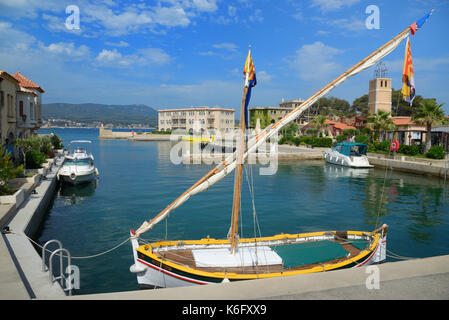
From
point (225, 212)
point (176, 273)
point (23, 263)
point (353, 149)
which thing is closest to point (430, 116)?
point (353, 149)

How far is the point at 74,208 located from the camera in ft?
80.2

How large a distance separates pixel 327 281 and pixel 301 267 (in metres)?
5.24

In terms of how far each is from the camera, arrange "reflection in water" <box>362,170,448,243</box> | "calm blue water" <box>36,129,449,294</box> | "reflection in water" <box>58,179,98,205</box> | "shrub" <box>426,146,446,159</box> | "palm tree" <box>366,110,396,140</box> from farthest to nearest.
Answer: "palm tree" <box>366,110,396,140</box>, "shrub" <box>426,146,446,159</box>, "reflection in water" <box>58,179,98,205</box>, "reflection in water" <box>362,170,448,243</box>, "calm blue water" <box>36,129,449,294</box>

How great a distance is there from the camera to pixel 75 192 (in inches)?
1171

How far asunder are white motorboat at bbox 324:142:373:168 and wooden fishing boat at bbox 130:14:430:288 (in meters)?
38.3

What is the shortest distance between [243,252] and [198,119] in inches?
5345

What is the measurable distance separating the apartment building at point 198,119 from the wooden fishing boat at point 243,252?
411ft

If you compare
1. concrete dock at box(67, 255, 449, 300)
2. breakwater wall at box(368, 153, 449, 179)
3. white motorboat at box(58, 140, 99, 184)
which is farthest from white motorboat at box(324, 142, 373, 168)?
concrete dock at box(67, 255, 449, 300)

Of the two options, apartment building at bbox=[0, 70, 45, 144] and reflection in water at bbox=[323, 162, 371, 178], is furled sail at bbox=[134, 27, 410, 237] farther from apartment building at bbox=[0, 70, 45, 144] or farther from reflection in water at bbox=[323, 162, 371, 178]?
reflection in water at bbox=[323, 162, 371, 178]

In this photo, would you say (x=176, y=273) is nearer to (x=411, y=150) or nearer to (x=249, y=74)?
(x=249, y=74)

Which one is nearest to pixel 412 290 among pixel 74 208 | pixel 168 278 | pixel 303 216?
pixel 168 278

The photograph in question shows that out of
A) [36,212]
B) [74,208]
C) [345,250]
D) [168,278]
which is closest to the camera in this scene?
[168,278]

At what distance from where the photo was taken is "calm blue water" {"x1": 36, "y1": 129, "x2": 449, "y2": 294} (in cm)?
1658
